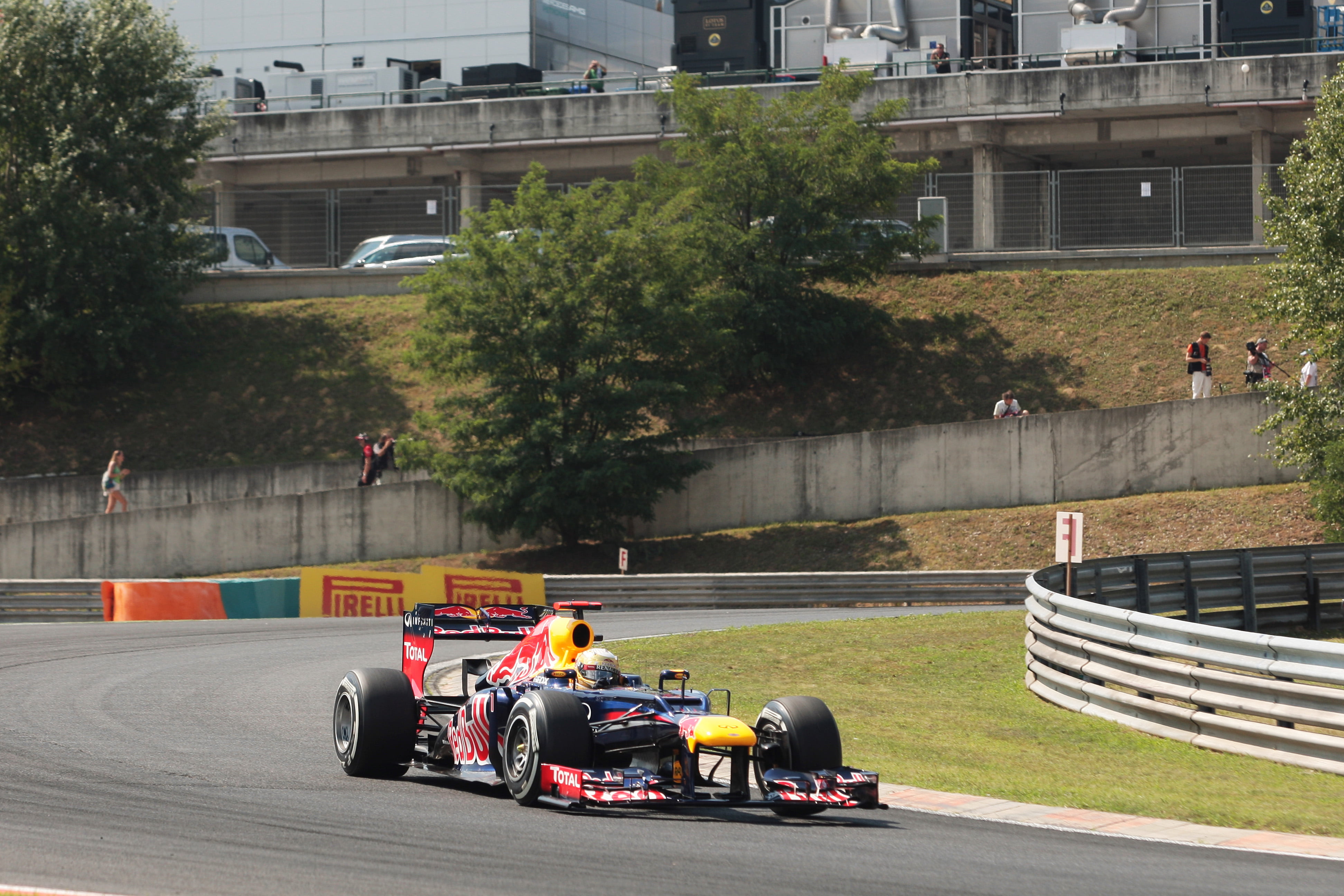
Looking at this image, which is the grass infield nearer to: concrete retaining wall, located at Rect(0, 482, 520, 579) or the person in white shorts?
the person in white shorts

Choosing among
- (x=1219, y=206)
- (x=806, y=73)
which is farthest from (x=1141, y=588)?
(x=806, y=73)

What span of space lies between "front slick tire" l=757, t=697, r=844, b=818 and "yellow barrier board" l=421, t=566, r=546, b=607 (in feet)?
59.0

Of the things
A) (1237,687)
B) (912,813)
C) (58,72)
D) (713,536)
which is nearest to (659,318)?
(713,536)

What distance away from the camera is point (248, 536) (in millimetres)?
33906

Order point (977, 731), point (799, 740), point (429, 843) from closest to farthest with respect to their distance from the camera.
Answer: point (429, 843), point (799, 740), point (977, 731)

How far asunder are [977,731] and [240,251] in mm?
38477

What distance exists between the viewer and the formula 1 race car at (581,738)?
8508 mm

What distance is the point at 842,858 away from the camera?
7.70 meters

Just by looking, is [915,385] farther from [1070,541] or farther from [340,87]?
[340,87]

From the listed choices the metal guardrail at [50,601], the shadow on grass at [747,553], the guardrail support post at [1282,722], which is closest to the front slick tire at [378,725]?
the guardrail support post at [1282,722]

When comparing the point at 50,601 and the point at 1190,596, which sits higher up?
the point at 1190,596

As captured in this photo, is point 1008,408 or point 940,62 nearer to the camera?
point 1008,408

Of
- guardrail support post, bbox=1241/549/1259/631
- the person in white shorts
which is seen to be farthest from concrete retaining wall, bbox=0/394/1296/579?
guardrail support post, bbox=1241/549/1259/631

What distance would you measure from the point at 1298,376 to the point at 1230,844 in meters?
28.1
